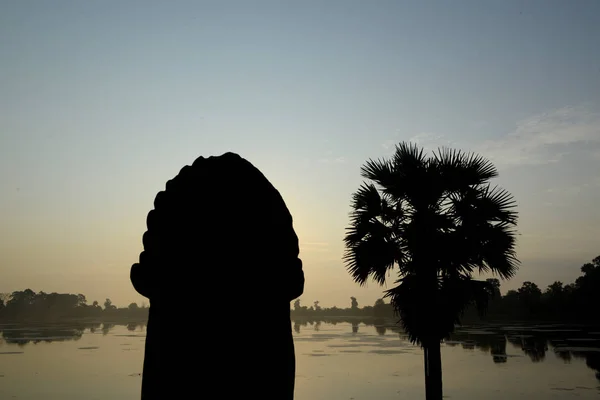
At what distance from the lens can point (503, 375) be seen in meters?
20.4

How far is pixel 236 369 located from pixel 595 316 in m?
58.9

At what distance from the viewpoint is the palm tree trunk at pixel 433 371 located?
10.5 metres

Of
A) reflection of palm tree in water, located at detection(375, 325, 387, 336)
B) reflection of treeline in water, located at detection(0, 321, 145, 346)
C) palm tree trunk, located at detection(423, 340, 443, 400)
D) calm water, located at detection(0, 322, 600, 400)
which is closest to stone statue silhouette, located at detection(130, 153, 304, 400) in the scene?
palm tree trunk, located at detection(423, 340, 443, 400)

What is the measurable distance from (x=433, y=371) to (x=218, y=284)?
875 cm

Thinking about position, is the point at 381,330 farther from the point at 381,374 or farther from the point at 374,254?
the point at 374,254

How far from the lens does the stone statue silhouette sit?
9.76 feet

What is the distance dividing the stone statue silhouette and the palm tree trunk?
326 inches

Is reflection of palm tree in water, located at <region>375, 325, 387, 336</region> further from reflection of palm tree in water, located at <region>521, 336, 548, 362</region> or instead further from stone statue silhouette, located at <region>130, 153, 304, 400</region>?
stone statue silhouette, located at <region>130, 153, 304, 400</region>

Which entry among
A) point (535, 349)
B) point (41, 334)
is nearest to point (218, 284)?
point (535, 349)

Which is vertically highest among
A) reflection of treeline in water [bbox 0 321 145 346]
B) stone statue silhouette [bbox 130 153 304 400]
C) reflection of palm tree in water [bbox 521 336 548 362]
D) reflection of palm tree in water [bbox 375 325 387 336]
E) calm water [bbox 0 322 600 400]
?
stone statue silhouette [bbox 130 153 304 400]

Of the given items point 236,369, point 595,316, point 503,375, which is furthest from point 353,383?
point 595,316

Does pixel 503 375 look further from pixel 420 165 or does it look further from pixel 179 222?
pixel 179 222

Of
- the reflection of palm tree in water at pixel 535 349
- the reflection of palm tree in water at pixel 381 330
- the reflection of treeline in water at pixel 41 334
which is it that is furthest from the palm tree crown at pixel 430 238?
the reflection of palm tree in water at pixel 381 330

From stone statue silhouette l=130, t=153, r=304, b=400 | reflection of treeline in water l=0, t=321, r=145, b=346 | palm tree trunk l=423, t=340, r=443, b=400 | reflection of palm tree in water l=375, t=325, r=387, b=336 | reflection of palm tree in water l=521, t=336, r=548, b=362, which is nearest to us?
stone statue silhouette l=130, t=153, r=304, b=400
